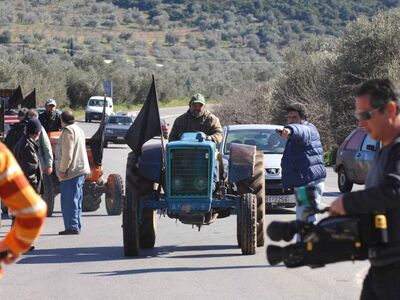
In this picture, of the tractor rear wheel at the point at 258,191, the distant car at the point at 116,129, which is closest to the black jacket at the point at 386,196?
the tractor rear wheel at the point at 258,191

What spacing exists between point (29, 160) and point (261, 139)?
536 cm

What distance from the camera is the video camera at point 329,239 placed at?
201 inches

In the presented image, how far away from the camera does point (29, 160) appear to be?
14.3m

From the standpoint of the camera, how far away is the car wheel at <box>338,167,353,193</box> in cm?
2238

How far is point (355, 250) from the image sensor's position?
203 inches

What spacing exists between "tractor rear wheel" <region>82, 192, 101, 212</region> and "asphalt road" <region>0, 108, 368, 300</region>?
9.71 ft

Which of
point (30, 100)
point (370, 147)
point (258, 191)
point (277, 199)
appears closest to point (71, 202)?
point (258, 191)

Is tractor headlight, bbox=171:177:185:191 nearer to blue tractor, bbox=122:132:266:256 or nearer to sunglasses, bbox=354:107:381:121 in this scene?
blue tractor, bbox=122:132:266:256

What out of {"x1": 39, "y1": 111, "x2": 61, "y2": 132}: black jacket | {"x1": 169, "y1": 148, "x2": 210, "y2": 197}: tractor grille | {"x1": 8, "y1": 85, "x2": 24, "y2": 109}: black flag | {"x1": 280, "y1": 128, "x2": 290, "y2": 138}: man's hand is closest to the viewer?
{"x1": 280, "y1": 128, "x2": 290, "y2": 138}: man's hand

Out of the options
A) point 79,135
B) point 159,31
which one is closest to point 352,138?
point 79,135

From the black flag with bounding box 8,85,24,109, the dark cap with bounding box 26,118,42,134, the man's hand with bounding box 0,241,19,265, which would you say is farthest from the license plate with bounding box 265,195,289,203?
the man's hand with bounding box 0,241,19,265

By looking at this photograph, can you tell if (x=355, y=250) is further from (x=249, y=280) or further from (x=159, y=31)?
(x=159, y=31)

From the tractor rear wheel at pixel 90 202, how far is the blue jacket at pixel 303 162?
6.81 m

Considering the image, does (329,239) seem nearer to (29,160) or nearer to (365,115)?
(365,115)
